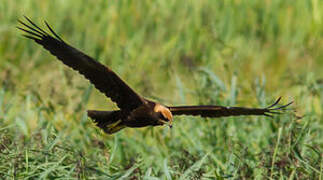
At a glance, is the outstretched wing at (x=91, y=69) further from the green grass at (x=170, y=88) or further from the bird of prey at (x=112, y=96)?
the green grass at (x=170, y=88)

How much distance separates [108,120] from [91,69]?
439mm

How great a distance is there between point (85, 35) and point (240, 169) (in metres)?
4.11

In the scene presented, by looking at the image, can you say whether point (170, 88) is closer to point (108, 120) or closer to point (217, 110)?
point (217, 110)

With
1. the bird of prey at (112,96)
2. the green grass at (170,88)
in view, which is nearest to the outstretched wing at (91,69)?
→ the bird of prey at (112,96)

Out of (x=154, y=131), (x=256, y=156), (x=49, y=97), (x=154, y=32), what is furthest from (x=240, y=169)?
(x=154, y=32)

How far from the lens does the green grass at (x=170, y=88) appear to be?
452 cm

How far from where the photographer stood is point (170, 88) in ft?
26.2

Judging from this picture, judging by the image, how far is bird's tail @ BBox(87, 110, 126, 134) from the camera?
4.63 metres

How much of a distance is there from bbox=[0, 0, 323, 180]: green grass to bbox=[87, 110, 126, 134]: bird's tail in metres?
0.10

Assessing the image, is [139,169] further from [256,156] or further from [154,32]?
[154,32]

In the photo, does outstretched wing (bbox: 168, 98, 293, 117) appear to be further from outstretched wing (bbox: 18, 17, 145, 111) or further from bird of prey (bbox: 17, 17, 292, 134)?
outstretched wing (bbox: 18, 17, 145, 111)

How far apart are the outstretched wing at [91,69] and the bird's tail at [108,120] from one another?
10 centimetres

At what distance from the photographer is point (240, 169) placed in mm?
4605

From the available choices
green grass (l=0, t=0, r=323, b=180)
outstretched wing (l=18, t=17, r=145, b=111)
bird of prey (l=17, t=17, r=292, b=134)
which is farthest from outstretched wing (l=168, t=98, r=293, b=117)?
outstretched wing (l=18, t=17, r=145, b=111)
